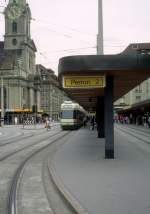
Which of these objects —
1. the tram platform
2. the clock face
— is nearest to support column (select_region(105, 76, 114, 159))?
the tram platform

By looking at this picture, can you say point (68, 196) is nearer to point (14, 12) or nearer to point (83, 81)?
point (83, 81)

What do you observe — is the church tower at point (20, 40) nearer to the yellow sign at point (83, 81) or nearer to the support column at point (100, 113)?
the support column at point (100, 113)

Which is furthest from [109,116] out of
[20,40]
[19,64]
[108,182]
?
[20,40]

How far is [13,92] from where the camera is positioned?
5241 inches

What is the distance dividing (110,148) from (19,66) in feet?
390

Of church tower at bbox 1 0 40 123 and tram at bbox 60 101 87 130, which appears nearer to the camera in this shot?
tram at bbox 60 101 87 130

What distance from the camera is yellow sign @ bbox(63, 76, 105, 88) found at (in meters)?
17.7

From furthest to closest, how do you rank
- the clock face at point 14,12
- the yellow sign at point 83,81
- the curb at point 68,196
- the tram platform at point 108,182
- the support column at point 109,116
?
the clock face at point 14,12 → the support column at point 109,116 → the yellow sign at point 83,81 → the tram platform at point 108,182 → the curb at point 68,196

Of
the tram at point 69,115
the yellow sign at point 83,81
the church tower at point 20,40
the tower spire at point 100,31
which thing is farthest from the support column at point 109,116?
the church tower at point 20,40

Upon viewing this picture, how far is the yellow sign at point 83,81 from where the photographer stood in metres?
17.7

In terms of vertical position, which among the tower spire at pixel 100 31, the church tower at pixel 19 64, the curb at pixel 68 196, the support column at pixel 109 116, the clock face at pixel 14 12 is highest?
the church tower at pixel 19 64

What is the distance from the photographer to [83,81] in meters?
17.9

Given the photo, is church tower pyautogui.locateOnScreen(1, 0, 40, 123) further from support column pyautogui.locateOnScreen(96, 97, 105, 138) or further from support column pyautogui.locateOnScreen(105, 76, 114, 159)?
support column pyautogui.locateOnScreen(105, 76, 114, 159)

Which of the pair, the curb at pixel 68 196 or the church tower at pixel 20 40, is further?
the church tower at pixel 20 40
